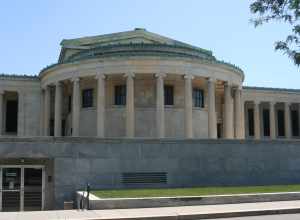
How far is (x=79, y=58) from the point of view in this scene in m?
44.7

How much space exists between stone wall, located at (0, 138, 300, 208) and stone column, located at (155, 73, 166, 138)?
12.9 m

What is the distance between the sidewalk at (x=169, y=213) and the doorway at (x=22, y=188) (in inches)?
267

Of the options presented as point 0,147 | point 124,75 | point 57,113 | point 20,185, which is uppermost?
point 124,75

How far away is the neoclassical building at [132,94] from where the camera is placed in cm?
4259

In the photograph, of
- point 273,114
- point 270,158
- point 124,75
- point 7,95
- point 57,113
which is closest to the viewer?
point 270,158

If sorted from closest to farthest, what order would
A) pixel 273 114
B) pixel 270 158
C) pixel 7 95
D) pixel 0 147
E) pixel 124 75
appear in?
pixel 0 147 < pixel 270 158 < pixel 124 75 < pixel 7 95 < pixel 273 114

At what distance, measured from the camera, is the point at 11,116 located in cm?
5544

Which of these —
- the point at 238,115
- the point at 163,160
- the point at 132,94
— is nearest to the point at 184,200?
the point at 163,160

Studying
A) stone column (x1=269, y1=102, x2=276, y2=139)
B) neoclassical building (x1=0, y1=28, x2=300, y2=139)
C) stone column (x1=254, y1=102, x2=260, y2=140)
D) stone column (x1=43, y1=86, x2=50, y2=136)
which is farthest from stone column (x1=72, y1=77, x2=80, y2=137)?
stone column (x1=269, y1=102, x2=276, y2=139)

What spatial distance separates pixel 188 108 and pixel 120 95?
687cm

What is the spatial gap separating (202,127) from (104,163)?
822 inches

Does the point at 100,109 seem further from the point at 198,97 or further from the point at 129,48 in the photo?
the point at 198,97

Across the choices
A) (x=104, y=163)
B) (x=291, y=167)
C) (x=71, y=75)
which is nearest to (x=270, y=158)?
(x=291, y=167)

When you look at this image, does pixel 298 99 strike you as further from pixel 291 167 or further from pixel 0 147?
pixel 0 147
